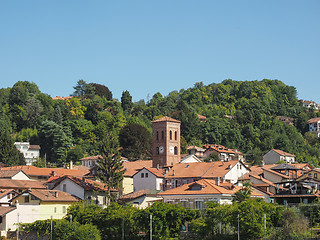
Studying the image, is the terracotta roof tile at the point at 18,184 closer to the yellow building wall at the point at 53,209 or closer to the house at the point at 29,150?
Result: the yellow building wall at the point at 53,209

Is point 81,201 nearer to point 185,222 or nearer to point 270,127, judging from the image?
point 185,222

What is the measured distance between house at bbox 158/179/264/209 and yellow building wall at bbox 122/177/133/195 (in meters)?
18.0

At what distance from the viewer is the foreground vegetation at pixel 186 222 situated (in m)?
47.9

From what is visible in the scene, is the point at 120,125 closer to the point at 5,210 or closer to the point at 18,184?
the point at 18,184

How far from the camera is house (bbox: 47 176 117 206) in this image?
2660 inches

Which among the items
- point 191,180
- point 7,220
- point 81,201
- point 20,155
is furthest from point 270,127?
point 7,220

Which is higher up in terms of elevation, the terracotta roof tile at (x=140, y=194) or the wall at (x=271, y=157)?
the wall at (x=271, y=157)

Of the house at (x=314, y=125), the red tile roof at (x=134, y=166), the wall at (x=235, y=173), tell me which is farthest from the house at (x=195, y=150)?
the house at (x=314, y=125)

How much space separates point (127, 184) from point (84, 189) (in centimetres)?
1515

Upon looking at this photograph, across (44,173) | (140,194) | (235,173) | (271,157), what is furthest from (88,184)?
(271,157)

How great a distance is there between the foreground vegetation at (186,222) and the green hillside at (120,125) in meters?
54.6

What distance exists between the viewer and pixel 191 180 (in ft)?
235

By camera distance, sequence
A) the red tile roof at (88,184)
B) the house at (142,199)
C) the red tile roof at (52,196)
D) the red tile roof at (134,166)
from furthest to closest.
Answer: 1. the red tile roof at (134,166)
2. the red tile roof at (88,184)
3. the house at (142,199)
4. the red tile roof at (52,196)

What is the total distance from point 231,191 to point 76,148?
6343 cm
